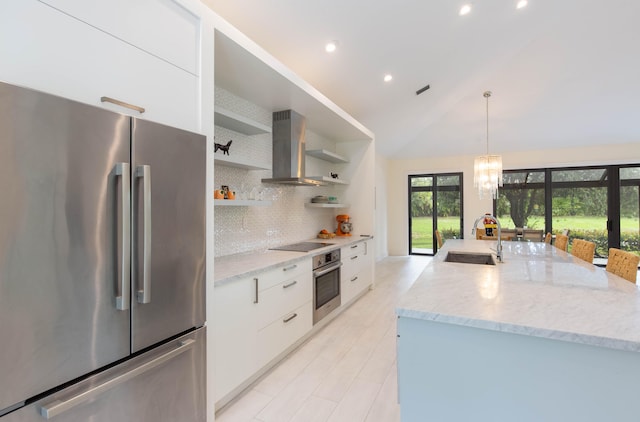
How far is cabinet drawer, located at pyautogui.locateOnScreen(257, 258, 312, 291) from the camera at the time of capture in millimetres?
2281

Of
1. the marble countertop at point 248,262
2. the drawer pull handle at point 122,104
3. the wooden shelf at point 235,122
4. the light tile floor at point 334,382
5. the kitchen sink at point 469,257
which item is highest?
the wooden shelf at point 235,122

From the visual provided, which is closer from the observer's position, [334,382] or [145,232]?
[145,232]

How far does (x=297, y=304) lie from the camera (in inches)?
107

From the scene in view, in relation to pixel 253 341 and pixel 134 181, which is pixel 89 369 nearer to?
pixel 134 181

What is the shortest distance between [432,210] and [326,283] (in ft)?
18.3

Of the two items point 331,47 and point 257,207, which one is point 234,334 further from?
point 331,47

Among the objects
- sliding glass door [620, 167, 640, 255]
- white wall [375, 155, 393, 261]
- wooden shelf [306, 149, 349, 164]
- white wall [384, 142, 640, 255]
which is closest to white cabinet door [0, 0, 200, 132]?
wooden shelf [306, 149, 349, 164]

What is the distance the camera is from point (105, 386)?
3.71 feet

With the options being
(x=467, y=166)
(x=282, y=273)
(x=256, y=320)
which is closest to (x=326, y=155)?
(x=282, y=273)

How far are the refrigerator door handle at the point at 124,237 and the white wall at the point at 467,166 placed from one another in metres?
6.54

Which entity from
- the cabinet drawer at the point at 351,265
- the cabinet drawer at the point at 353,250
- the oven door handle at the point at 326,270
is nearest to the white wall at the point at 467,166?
the cabinet drawer at the point at 353,250

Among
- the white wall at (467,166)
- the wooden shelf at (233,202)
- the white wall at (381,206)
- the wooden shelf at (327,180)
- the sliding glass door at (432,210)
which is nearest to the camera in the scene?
the wooden shelf at (233,202)

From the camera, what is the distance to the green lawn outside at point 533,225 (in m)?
6.36

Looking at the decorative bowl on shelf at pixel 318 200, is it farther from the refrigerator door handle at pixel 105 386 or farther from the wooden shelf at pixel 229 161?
the refrigerator door handle at pixel 105 386
